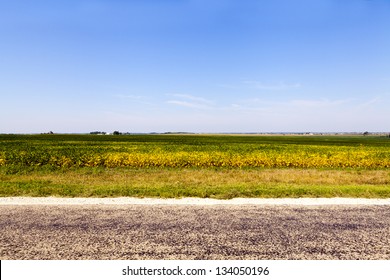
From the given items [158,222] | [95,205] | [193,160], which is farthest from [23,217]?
[193,160]

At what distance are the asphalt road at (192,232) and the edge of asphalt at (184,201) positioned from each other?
78 centimetres

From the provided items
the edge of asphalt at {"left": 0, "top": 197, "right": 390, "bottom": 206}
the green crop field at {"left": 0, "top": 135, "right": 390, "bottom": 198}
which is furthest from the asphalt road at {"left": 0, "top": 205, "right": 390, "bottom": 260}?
the green crop field at {"left": 0, "top": 135, "right": 390, "bottom": 198}

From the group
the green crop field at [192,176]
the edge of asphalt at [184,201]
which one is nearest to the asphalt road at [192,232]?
the edge of asphalt at [184,201]

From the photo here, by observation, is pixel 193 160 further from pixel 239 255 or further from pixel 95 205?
pixel 239 255

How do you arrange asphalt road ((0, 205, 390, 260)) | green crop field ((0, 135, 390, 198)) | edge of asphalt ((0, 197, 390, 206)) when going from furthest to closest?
1. green crop field ((0, 135, 390, 198))
2. edge of asphalt ((0, 197, 390, 206))
3. asphalt road ((0, 205, 390, 260))

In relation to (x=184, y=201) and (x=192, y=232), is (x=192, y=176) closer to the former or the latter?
(x=184, y=201)

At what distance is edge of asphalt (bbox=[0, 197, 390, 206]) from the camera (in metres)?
9.92

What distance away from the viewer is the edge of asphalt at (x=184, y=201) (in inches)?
391

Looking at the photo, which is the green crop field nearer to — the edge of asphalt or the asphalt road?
the edge of asphalt

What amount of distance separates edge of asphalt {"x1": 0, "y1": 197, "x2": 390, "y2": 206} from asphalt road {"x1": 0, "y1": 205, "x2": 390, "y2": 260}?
0.78 m

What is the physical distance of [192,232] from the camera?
6660mm

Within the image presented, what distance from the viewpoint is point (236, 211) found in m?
8.68

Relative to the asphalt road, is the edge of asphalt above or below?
below
